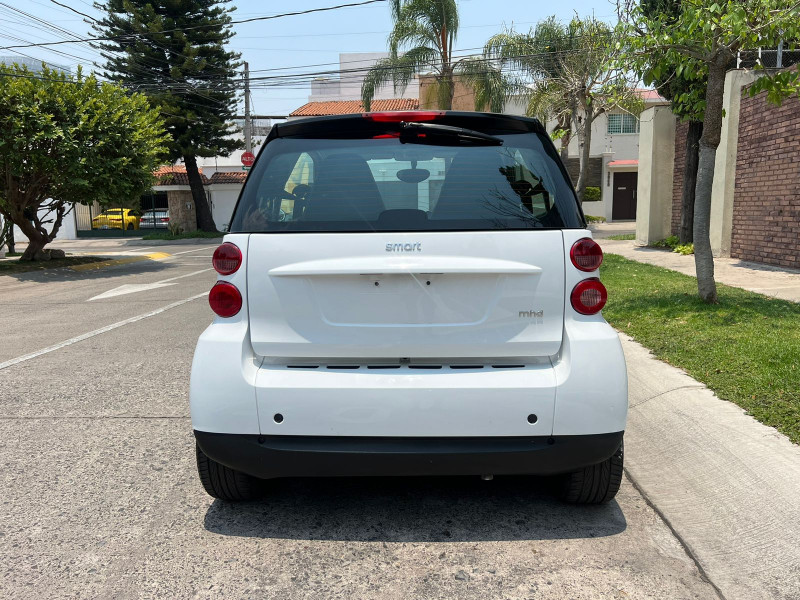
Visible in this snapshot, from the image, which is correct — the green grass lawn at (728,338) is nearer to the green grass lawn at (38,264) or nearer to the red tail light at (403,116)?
the red tail light at (403,116)

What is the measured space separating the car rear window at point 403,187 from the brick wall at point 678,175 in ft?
54.1

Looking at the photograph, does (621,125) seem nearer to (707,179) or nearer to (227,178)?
(227,178)

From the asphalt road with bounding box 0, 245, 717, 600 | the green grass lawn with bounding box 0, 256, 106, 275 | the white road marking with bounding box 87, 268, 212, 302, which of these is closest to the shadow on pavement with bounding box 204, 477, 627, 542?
the asphalt road with bounding box 0, 245, 717, 600

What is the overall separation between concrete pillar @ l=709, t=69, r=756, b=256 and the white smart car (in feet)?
40.7

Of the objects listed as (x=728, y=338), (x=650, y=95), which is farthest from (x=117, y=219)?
(x=728, y=338)

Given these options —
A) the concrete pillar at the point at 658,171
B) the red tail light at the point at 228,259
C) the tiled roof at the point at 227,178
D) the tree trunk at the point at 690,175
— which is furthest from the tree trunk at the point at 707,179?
the tiled roof at the point at 227,178

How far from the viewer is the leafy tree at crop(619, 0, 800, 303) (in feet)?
22.1

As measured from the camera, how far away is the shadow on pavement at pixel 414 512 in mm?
3346

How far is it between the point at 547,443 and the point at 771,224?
1143cm

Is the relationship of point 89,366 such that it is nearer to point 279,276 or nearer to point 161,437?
point 161,437

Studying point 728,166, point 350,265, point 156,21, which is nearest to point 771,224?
point 728,166

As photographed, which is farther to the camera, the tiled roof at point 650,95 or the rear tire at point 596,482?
the tiled roof at point 650,95

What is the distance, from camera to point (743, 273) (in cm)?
1179

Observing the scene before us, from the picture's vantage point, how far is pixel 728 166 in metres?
14.2
